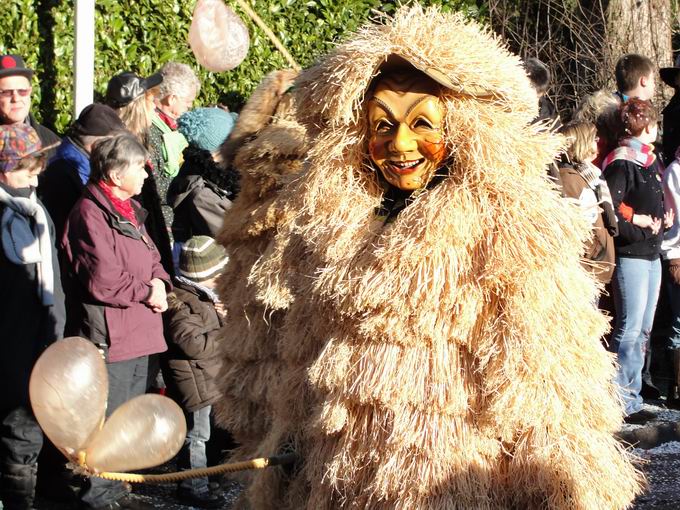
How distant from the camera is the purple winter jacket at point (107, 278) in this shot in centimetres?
471

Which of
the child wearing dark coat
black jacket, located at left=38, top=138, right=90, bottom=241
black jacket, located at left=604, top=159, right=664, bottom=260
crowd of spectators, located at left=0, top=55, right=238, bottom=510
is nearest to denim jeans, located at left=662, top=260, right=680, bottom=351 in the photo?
black jacket, located at left=604, top=159, right=664, bottom=260

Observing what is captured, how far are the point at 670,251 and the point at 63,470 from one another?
13.9 feet

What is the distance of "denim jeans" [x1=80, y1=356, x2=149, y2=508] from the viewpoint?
479 cm

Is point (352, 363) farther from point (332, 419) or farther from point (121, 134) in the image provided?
point (121, 134)

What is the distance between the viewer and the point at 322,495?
3004 mm

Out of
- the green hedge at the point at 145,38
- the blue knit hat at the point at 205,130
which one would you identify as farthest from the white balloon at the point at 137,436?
the green hedge at the point at 145,38

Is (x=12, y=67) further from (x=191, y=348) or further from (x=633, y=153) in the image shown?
(x=633, y=153)

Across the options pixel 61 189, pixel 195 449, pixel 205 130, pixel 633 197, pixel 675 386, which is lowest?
pixel 195 449

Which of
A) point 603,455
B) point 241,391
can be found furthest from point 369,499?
point 241,391

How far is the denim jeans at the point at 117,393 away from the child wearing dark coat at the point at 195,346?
34cm

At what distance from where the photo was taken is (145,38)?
8.11 m

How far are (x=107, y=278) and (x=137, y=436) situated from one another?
2.03 meters

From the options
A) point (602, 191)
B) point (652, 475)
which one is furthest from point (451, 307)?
point (602, 191)

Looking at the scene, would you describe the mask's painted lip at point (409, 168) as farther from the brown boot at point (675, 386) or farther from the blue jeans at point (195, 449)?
the brown boot at point (675, 386)
